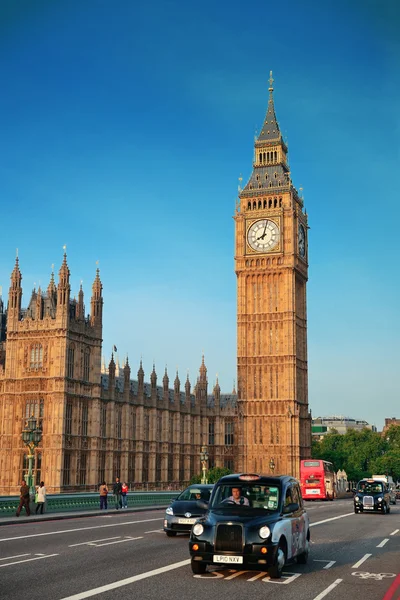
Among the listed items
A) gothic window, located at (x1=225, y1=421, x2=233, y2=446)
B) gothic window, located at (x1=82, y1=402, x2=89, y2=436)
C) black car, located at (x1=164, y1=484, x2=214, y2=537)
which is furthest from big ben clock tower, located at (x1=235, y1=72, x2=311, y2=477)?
black car, located at (x1=164, y1=484, x2=214, y2=537)

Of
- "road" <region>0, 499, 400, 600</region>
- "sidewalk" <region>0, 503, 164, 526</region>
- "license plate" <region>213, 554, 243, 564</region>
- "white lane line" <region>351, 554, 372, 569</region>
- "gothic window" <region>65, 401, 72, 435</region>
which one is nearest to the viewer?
"road" <region>0, 499, 400, 600</region>

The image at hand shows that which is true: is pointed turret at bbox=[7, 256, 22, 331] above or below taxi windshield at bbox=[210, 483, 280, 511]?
above

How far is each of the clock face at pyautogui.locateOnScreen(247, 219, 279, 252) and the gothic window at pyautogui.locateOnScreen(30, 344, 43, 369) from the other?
41628 millimetres

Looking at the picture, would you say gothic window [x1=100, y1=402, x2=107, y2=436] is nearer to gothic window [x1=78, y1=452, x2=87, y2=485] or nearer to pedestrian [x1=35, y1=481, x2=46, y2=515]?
gothic window [x1=78, y1=452, x2=87, y2=485]

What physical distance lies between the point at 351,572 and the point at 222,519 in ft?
11.1

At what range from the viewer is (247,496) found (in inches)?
662

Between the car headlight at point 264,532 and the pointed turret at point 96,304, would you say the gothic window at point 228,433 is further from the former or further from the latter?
the car headlight at point 264,532

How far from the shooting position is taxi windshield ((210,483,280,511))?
16.6 meters

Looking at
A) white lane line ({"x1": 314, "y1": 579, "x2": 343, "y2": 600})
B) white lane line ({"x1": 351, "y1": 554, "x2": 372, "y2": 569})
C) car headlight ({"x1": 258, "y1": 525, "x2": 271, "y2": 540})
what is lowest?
white lane line ({"x1": 351, "y1": 554, "x2": 372, "y2": 569})

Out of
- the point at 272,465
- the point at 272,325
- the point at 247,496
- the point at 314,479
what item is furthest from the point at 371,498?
the point at 272,325

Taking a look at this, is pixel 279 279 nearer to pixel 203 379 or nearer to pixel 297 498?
pixel 203 379

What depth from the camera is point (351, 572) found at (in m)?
16.8

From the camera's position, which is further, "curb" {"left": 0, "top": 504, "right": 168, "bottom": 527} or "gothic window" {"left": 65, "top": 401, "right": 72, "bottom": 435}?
"gothic window" {"left": 65, "top": 401, "right": 72, "bottom": 435}

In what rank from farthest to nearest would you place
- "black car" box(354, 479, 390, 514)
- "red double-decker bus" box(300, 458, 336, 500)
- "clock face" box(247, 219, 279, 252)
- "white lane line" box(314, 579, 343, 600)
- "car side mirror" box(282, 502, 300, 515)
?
1. "clock face" box(247, 219, 279, 252)
2. "red double-decker bus" box(300, 458, 336, 500)
3. "black car" box(354, 479, 390, 514)
4. "car side mirror" box(282, 502, 300, 515)
5. "white lane line" box(314, 579, 343, 600)
